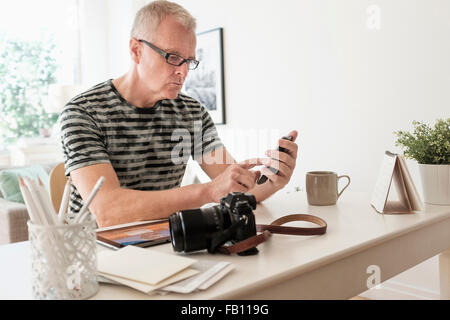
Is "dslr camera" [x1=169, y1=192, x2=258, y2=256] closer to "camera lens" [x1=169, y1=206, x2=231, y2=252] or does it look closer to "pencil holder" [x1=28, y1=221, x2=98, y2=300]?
"camera lens" [x1=169, y1=206, x2=231, y2=252]

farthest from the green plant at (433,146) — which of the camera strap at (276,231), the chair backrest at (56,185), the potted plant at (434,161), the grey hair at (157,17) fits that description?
the chair backrest at (56,185)

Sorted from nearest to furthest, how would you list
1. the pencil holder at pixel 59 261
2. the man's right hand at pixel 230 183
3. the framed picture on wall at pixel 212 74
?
the pencil holder at pixel 59 261 < the man's right hand at pixel 230 183 < the framed picture on wall at pixel 212 74

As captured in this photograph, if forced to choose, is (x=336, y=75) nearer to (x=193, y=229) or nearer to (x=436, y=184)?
(x=436, y=184)

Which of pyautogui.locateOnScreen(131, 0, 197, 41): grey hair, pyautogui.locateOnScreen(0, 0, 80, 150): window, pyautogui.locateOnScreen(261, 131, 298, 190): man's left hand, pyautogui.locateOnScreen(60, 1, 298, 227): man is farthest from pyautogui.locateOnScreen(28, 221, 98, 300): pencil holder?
pyautogui.locateOnScreen(0, 0, 80, 150): window

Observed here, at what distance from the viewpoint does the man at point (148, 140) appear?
3.61 ft

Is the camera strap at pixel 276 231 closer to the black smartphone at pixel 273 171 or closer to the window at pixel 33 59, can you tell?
the black smartphone at pixel 273 171

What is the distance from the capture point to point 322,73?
2508 mm

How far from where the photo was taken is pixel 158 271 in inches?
25.7

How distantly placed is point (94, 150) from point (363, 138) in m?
1.63

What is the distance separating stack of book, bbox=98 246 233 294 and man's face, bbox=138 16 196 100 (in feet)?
2.54

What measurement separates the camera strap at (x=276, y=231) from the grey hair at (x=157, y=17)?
2.48 ft

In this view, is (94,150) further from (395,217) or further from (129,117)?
(395,217)

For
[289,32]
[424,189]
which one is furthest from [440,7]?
[424,189]

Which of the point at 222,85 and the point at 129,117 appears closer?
the point at 129,117
